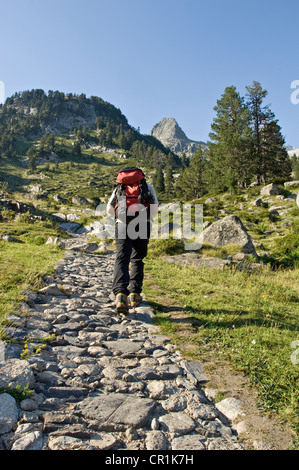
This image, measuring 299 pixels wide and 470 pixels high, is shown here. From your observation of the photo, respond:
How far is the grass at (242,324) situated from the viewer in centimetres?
277

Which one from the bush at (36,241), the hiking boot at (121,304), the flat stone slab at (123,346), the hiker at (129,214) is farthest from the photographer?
the bush at (36,241)

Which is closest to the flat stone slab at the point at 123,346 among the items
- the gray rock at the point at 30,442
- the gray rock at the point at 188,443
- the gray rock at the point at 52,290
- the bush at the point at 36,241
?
the gray rock at the point at 188,443

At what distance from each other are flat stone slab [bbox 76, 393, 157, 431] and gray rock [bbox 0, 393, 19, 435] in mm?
480

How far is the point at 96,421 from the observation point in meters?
2.05

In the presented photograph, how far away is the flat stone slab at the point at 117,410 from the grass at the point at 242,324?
3.53 ft

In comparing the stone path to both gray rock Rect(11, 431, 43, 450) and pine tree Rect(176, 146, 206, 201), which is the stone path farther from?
pine tree Rect(176, 146, 206, 201)

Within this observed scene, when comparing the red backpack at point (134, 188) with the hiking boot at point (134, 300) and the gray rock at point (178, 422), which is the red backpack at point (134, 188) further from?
the gray rock at point (178, 422)

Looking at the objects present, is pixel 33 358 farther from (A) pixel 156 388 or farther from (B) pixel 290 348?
(B) pixel 290 348

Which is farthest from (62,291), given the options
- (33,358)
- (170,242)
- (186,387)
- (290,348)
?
(170,242)

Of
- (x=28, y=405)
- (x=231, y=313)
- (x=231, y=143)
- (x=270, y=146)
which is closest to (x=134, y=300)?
(x=231, y=313)

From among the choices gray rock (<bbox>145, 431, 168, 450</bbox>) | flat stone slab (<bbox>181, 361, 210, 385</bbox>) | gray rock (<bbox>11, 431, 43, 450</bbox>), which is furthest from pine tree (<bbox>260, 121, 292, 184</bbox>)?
gray rock (<bbox>11, 431, 43, 450</bbox>)

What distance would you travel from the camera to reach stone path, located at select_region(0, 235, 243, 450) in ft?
6.20

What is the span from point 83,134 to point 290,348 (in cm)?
19151

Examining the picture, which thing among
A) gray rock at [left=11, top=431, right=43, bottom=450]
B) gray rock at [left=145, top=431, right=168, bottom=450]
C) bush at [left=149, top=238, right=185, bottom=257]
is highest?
bush at [left=149, top=238, right=185, bottom=257]
